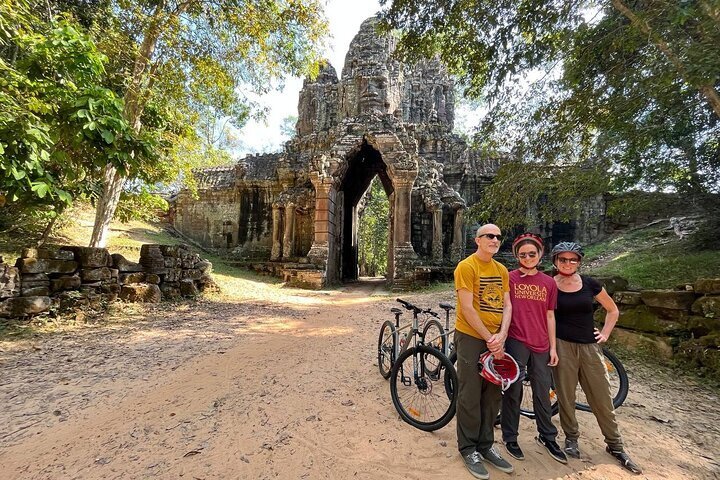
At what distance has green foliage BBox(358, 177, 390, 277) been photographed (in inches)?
1193

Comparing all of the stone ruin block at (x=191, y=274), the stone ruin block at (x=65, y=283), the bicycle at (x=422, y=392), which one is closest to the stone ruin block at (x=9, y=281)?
the stone ruin block at (x=65, y=283)

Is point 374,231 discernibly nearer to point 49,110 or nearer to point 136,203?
point 136,203

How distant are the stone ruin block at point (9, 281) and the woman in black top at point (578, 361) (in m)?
7.92

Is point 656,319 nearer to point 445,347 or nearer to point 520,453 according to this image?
point 445,347

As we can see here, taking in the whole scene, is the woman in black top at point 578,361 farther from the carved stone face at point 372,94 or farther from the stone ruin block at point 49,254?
the carved stone face at point 372,94

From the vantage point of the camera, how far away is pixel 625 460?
260 centimetres

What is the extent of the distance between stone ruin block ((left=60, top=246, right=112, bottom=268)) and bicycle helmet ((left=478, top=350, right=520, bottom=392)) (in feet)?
25.6

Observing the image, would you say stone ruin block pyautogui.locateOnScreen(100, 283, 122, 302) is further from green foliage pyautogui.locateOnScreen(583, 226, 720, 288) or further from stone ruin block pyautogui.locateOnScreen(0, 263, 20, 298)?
green foliage pyautogui.locateOnScreen(583, 226, 720, 288)

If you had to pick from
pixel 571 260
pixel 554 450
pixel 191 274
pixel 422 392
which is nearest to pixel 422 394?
pixel 422 392

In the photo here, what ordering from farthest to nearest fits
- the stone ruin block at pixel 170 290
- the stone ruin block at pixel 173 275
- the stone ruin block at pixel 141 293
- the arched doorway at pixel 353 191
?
the arched doorway at pixel 353 191
the stone ruin block at pixel 173 275
the stone ruin block at pixel 170 290
the stone ruin block at pixel 141 293

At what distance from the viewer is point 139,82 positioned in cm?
811

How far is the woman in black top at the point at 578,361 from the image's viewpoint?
2662 millimetres

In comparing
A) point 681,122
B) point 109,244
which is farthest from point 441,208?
point 109,244

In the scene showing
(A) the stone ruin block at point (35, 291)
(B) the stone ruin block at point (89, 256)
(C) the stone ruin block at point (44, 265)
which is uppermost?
(B) the stone ruin block at point (89, 256)
